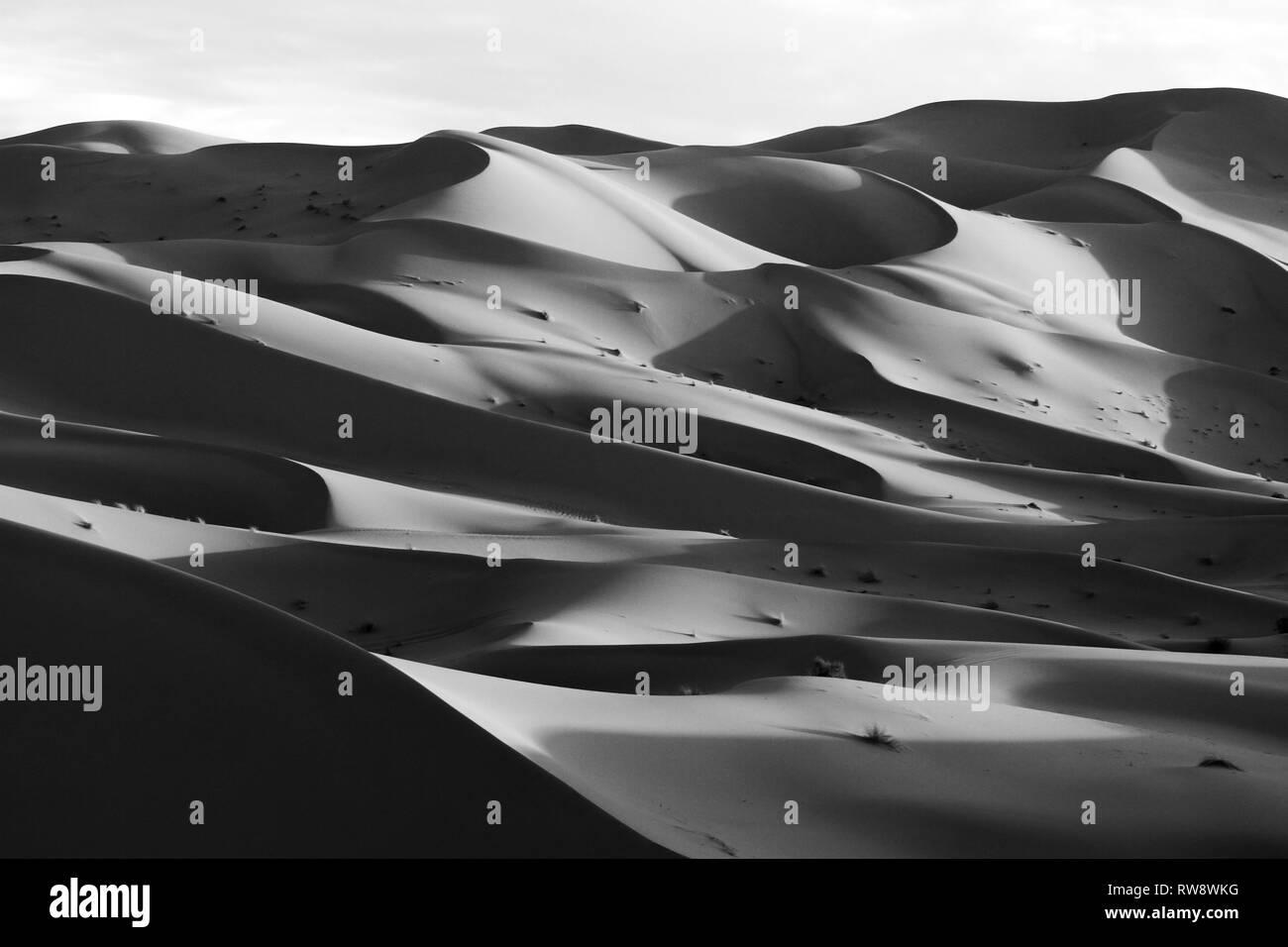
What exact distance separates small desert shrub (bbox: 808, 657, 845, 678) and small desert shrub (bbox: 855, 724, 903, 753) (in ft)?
6.01

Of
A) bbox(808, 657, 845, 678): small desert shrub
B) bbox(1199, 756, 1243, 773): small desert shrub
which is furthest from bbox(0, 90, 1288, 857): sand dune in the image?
bbox(808, 657, 845, 678): small desert shrub

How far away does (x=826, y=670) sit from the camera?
845 centimetres

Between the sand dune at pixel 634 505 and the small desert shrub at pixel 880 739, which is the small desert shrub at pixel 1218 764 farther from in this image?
the small desert shrub at pixel 880 739

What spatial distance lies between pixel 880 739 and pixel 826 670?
6.82ft

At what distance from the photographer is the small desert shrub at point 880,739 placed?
249 inches

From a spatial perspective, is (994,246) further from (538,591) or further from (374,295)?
(538,591)

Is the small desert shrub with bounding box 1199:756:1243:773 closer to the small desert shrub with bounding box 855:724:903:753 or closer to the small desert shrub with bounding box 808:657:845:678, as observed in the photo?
the small desert shrub with bounding box 855:724:903:753

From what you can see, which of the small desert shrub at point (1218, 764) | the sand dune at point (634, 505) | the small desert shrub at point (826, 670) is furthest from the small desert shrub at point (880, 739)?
the small desert shrub at point (826, 670)

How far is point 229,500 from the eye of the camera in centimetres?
1271

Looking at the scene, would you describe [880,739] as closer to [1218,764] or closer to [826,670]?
[1218,764]

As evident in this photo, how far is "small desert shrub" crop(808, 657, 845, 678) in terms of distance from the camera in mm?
8383

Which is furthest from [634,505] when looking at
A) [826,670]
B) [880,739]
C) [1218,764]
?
[1218,764]
